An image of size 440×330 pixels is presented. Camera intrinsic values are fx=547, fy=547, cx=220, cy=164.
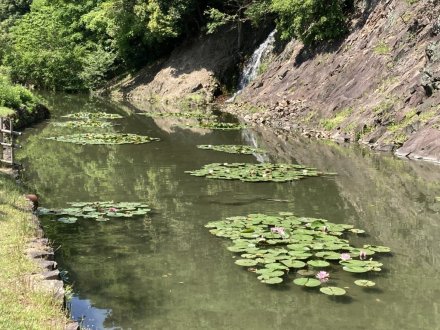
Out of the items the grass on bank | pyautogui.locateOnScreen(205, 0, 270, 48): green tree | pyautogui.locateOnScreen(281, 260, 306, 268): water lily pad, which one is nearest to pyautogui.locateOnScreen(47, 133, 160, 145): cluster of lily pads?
the grass on bank

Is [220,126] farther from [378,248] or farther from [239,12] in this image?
[239,12]

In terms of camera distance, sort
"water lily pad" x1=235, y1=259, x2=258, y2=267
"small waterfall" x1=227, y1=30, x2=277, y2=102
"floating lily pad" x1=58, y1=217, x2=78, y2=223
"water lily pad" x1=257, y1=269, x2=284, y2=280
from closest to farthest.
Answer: "water lily pad" x1=257, y1=269, x2=284, y2=280
"water lily pad" x1=235, y1=259, x2=258, y2=267
"floating lily pad" x1=58, y1=217, x2=78, y2=223
"small waterfall" x1=227, y1=30, x2=277, y2=102

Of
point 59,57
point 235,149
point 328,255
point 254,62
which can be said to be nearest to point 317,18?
point 254,62

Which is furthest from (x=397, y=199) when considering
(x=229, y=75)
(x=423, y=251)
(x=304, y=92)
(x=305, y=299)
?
(x=229, y=75)

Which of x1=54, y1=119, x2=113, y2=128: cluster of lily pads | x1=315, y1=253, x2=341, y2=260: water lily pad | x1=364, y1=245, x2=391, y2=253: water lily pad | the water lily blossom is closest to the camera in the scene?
x1=315, y1=253, x2=341, y2=260: water lily pad

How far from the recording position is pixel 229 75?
143 ft

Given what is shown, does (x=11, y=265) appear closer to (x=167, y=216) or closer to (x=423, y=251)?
(x=167, y=216)

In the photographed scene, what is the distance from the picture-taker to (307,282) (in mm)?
7215

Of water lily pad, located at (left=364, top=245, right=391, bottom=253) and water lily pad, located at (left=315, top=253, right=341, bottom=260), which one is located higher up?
water lily pad, located at (left=315, top=253, right=341, bottom=260)

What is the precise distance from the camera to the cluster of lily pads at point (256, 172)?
14.3 metres

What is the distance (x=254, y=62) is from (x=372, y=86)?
17.6 meters

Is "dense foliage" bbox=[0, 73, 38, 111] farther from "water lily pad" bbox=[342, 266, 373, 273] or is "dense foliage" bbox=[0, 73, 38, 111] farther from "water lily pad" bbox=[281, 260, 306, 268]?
"water lily pad" bbox=[342, 266, 373, 273]

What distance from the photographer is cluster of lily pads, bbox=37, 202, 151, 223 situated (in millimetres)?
10523

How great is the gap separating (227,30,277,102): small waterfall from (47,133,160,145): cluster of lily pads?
17.8m
